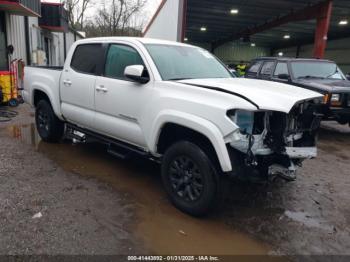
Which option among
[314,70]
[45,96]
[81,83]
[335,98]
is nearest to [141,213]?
[81,83]

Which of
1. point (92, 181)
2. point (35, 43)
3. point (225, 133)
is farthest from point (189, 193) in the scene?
point (35, 43)

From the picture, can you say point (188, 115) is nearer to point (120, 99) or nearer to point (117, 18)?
point (120, 99)

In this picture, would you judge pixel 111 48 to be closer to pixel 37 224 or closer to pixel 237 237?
pixel 37 224

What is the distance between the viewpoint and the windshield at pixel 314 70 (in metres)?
8.27

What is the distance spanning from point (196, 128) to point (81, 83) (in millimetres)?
2384

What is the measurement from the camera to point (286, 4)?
1809cm

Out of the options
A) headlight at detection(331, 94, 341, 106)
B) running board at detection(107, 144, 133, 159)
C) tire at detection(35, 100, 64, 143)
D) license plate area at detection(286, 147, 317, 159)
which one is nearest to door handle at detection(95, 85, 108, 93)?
running board at detection(107, 144, 133, 159)

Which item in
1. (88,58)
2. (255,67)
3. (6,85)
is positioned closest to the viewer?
(88,58)

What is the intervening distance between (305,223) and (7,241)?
3040 mm

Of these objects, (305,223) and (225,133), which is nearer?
(225,133)

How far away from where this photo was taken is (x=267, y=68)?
361 inches

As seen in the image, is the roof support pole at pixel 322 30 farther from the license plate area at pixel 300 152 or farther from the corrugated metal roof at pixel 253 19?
the license plate area at pixel 300 152

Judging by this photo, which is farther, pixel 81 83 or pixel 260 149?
pixel 81 83

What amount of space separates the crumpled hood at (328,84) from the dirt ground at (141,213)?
2.32m
